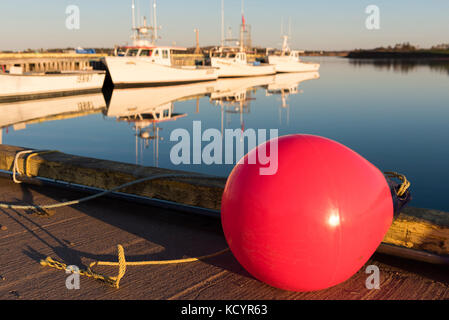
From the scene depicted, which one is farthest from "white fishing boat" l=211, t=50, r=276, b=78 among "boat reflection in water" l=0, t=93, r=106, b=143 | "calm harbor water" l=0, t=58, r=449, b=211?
"boat reflection in water" l=0, t=93, r=106, b=143

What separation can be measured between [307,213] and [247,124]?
16.2 metres

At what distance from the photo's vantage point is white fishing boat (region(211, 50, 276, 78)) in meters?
42.7

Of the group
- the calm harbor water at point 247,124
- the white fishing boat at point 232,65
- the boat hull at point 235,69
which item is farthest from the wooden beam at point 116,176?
the boat hull at point 235,69

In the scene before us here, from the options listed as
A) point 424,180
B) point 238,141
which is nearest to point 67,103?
point 238,141

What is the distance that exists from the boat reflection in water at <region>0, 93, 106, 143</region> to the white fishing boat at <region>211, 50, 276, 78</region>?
18.0m

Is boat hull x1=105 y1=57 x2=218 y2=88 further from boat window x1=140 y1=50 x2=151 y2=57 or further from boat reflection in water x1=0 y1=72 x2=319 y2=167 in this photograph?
boat window x1=140 y1=50 x2=151 y2=57

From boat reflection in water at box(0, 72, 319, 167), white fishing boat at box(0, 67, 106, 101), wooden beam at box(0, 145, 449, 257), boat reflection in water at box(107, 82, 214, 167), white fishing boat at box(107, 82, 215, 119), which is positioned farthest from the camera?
white fishing boat at box(0, 67, 106, 101)

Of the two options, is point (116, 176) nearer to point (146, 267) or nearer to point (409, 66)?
point (146, 267)

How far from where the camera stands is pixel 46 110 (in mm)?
21484

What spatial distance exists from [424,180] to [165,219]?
6969mm

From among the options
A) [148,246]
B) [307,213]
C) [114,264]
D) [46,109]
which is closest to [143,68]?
[46,109]

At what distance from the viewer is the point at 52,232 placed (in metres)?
3.47

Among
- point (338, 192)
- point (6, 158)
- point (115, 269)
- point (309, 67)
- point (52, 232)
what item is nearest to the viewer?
point (338, 192)
